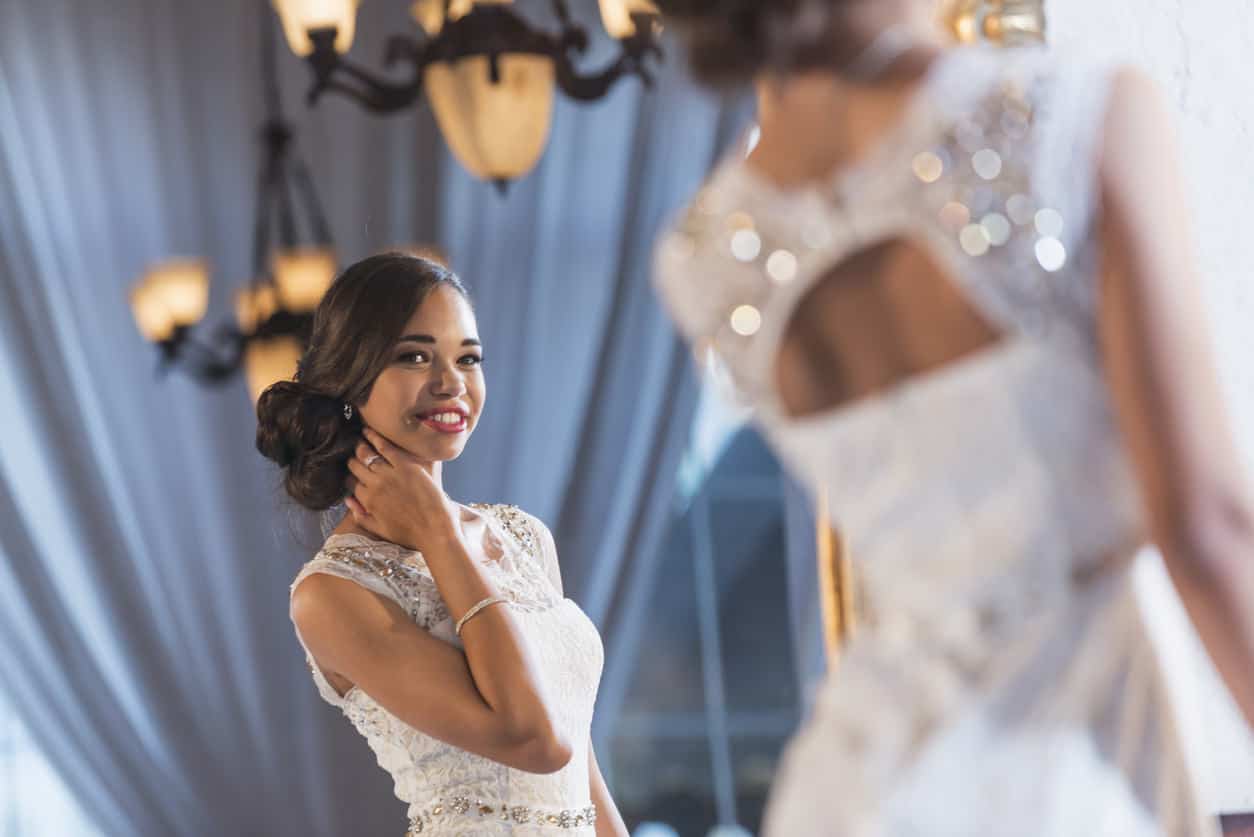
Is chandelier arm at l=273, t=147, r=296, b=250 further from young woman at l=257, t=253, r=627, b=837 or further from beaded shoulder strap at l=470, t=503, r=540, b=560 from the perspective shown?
young woman at l=257, t=253, r=627, b=837

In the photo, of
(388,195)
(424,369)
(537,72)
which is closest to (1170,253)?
(424,369)

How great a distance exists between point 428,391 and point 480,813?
59 centimetres

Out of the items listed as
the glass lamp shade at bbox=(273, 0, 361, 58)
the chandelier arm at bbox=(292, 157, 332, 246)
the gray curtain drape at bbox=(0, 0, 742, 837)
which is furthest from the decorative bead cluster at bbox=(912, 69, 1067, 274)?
the chandelier arm at bbox=(292, 157, 332, 246)

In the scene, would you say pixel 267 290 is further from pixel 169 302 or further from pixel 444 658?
pixel 444 658

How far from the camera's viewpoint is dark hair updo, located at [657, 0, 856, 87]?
1.07 metres

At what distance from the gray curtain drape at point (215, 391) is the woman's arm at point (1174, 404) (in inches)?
157

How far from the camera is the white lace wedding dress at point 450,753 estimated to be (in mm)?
2352

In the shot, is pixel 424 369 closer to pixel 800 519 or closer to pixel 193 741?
pixel 800 519

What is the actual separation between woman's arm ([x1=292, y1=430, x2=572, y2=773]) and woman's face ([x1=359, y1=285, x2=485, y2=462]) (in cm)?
9

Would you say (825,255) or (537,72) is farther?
(537,72)

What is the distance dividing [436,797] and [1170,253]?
164 cm

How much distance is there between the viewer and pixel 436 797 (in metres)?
2.36

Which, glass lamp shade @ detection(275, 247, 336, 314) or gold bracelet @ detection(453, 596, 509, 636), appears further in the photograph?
glass lamp shade @ detection(275, 247, 336, 314)

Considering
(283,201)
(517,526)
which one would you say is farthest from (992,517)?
(283,201)
